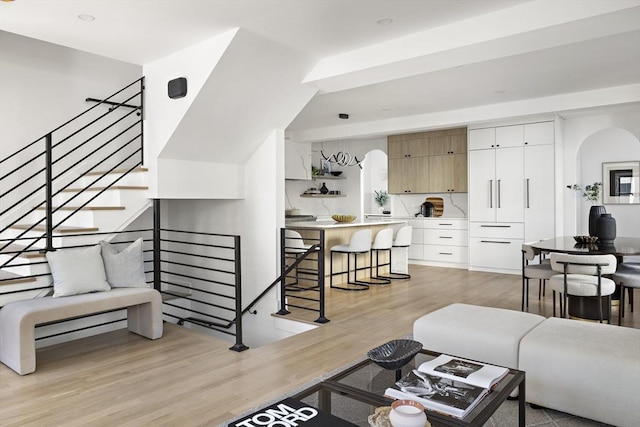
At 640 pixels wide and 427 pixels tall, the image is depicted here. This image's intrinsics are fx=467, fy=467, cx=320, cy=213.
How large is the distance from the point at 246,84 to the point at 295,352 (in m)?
2.47

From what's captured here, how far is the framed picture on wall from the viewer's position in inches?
285

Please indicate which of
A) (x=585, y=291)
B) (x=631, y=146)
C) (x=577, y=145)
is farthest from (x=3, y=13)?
(x=631, y=146)

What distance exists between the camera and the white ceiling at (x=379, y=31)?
11.0 ft

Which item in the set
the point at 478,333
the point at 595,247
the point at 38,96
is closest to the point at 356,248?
the point at 595,247

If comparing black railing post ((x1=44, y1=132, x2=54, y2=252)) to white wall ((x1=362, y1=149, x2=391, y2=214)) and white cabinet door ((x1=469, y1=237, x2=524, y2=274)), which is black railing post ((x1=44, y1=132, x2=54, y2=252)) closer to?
white cabinet door ((x1=469, y1=237, x2=524, y2=274))

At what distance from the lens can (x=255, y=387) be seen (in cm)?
310

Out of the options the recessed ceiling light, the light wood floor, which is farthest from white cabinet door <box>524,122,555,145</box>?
the recessed ceiling light

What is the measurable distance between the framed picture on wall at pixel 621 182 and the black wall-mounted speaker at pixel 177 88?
6633 mm

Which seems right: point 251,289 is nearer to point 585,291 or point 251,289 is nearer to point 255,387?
point 255,387

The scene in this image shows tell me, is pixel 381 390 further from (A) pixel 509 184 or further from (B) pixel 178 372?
(A) pixel 509 184

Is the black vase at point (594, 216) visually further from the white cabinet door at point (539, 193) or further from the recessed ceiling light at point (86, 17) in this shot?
the recessed ceiling light at point (86, 17)

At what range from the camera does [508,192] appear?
7.41 metres

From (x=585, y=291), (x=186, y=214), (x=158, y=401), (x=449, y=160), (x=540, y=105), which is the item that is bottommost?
(x=158, y=401)

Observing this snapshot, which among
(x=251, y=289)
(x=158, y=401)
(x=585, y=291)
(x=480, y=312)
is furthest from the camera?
(x=251, y=289)
